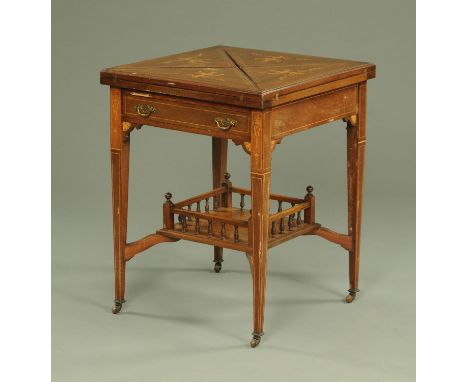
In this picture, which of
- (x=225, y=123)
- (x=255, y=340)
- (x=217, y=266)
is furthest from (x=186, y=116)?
(x=217, y=266)

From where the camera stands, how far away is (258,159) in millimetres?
4965

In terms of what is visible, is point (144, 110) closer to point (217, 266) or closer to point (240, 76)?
point (240, 76)

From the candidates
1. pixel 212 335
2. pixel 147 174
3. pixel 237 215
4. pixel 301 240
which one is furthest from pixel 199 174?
pixel 212 335

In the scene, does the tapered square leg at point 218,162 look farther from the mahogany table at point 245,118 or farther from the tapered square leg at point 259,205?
the tapered square leg at point 259,205

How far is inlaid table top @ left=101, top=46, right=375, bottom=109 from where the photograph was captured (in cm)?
496

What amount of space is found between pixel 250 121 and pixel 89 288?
1328 mm

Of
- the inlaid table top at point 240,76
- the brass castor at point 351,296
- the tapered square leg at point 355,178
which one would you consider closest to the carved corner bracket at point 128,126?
the inlaid table top at point 240,76

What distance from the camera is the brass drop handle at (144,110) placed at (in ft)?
17.2

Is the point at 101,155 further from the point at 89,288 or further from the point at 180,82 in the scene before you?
the point at 180,82

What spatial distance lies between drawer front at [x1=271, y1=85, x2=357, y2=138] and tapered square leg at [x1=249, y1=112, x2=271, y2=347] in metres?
0.07

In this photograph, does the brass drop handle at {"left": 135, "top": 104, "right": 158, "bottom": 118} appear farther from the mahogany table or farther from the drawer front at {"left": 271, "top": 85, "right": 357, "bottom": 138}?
the drawer front at {"left": 271, "top": 85, "right": 357, "bottom": 138}

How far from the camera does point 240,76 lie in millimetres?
5160

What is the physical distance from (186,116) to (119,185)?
19.8 inches

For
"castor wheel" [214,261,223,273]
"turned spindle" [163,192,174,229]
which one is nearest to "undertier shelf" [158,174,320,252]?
"turned spindle" [163,192,174,229]
